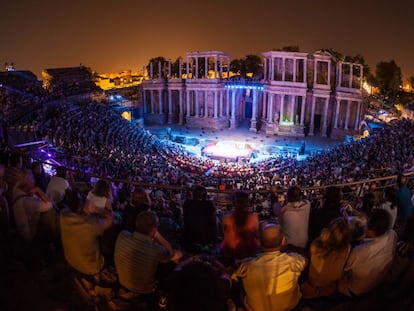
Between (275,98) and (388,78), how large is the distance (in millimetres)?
31629

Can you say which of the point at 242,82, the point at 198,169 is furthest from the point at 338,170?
the point at 242,82

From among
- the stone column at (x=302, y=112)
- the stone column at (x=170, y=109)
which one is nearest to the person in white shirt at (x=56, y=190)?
the stone column at (x=302, y=112)

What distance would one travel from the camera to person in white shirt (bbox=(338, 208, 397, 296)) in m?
5.56

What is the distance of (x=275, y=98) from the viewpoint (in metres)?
49.4

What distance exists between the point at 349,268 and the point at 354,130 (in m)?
44.1

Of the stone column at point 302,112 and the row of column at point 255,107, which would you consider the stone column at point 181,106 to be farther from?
the stone column at point 302,112

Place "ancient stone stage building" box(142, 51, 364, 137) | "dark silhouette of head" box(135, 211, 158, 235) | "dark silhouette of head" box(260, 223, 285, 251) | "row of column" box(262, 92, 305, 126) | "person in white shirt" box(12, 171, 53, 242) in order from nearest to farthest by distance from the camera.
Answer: "dark silhouette of head" box(260, 223, 285, 251) → "dark silhouette of head" box(135, 211, 158, 235) → "person in white shirt" box(12, 171, 53, 242) → "ancient stone stage building" box(142, 51, 364, 137) → "row of column" box(262, 92, 305, 126)

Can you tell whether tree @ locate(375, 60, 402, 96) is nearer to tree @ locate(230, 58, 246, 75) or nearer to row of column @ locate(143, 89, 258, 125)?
tree @ locate(230, 58, 246, 75)

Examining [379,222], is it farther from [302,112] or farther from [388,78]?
[388,78]

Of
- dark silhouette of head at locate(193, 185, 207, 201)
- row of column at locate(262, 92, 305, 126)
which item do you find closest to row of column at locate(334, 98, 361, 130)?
row of column at locate(262, 92, 305, 126)

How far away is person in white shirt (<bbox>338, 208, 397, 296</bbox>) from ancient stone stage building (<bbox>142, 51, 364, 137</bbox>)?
142ft

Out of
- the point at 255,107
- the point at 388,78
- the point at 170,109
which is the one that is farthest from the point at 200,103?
the point at 388,78

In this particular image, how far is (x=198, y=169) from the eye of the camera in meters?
30.2

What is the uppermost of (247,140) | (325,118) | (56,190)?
(56,190)
